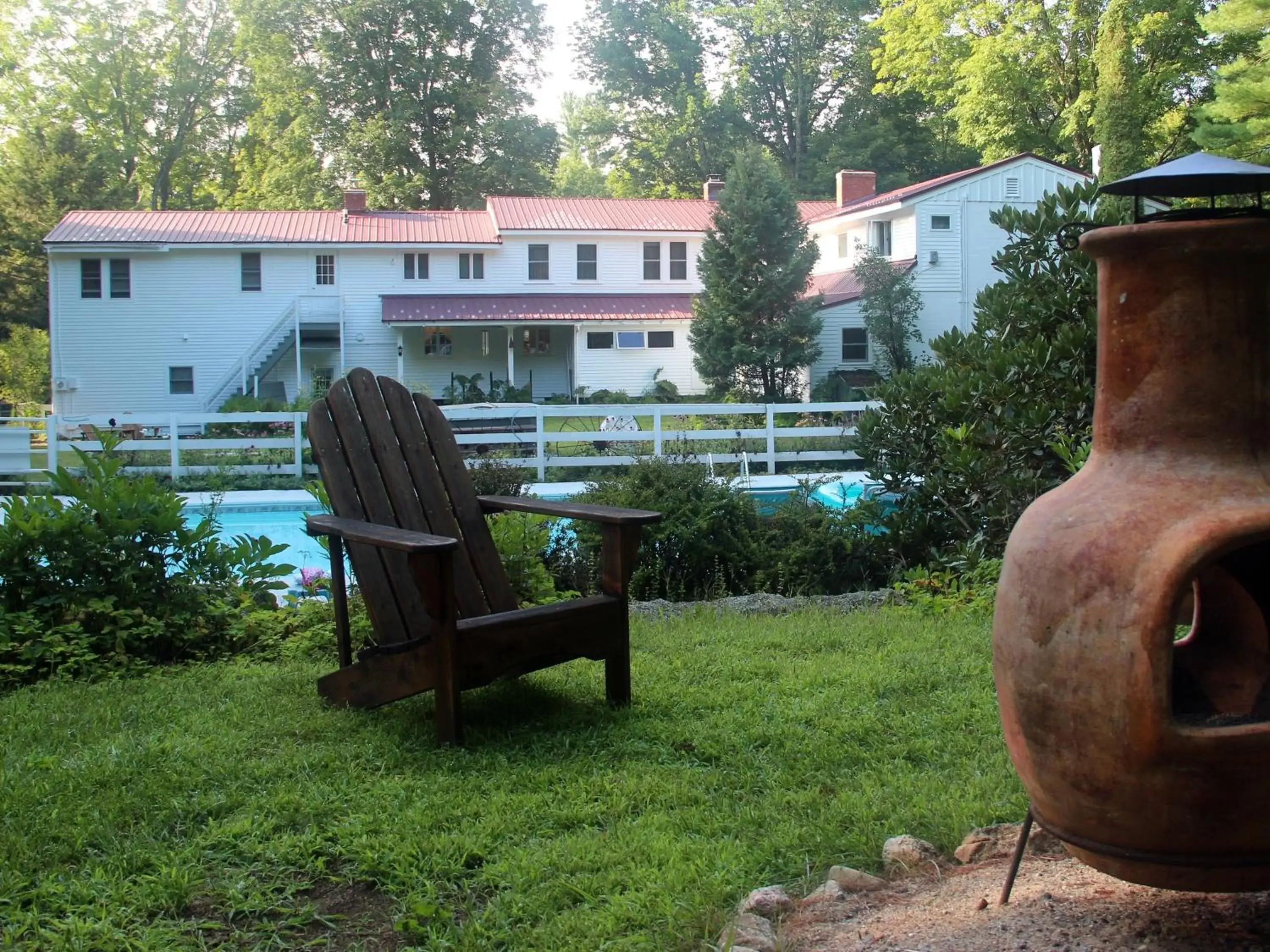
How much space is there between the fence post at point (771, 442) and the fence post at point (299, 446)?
23.1 feet

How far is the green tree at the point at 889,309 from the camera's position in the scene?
27844 mm

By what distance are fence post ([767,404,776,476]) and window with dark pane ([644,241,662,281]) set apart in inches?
639

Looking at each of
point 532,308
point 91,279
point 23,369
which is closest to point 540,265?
point 532,308

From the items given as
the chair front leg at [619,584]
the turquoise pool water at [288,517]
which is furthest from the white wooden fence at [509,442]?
the chair front leg at [619,584]

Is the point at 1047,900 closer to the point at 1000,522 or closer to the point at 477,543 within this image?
the point at 477,543

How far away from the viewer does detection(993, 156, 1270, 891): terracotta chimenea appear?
207 cm

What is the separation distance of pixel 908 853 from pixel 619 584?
1.82 meters

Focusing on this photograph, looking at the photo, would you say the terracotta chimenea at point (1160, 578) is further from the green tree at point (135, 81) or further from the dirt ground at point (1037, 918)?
the green tree at point (135, 81)

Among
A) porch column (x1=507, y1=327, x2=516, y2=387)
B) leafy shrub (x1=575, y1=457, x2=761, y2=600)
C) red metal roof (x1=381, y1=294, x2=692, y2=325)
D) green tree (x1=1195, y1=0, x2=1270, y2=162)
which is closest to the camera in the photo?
leafy shrub (x1=575, y1=457, x2=761, y2=600)

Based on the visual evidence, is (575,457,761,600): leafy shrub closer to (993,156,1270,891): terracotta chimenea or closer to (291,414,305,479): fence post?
(993,156,1270,891): terracotta chimenea

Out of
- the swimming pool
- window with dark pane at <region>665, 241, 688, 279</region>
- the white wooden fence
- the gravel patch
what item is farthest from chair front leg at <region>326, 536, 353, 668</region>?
window with dark pane at <region>665, 241, 688, 279</region>

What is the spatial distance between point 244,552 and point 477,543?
1840 mm

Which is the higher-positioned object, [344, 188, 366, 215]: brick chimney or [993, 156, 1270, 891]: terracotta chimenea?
[344, 188, 366, 215]: brick chimney

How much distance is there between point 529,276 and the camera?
32406 millimetres
